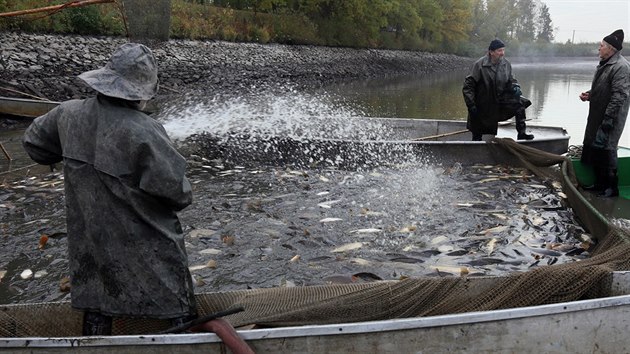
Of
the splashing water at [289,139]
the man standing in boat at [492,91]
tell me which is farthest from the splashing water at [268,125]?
the man standing in boat at [492,91]

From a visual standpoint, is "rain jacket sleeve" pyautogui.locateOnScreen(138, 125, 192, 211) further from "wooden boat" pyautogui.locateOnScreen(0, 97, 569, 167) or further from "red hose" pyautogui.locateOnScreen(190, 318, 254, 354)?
"wooden boat" pyautogui.locateOnScreen(0, 97, 569, 167)

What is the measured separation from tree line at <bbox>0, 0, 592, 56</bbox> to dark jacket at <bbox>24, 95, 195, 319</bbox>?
360 inches

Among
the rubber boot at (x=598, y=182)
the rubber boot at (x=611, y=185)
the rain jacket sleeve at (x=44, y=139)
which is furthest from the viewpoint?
the rubber boot at (x=598, y=182)

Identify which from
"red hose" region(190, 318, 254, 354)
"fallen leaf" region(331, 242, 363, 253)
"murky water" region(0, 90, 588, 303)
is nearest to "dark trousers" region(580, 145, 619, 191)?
"murky water" region(0, 90, 588, 303)

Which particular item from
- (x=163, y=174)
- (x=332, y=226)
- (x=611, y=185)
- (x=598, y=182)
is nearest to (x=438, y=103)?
(x=598, y=182)

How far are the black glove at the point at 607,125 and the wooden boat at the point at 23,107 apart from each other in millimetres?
14964

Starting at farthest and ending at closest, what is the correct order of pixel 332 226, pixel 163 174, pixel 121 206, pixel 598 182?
pixel 598 182 < pixel 332 226 < pixel 121 206 < pixel 163 174

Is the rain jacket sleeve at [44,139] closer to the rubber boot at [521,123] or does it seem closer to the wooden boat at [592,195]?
the wooden boat at [592,195]

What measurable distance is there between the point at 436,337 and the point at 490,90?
8.21m

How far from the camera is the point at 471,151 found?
10625mm

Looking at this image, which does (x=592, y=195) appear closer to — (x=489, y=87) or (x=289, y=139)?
(x=489, y=87)

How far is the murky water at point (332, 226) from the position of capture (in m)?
6.43

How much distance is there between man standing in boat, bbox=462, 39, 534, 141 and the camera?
34.9ft

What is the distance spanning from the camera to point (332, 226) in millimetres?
7848
